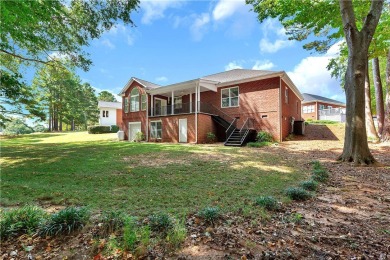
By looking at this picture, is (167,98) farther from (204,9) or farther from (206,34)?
(204,9)

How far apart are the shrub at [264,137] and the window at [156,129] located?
867 cm

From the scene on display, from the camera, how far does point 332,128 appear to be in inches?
742

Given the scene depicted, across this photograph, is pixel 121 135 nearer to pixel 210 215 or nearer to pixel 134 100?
pixel 134 100

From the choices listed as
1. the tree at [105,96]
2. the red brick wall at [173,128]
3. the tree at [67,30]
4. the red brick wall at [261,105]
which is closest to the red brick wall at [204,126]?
the red brick wall at [173,128]

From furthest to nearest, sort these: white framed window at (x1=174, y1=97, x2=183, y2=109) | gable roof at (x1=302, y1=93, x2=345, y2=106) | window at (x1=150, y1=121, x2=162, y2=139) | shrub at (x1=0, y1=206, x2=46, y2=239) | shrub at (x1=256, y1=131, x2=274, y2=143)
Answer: gable roof at (x1=302, y1=93, x2=345, y2=106) < white framed window at (x1=174, y1=97, x2=183, y2=109) < window at (x1=150, y1=121, x2=162, y2=139) < shrub at (x1=256, y1=131, x2=274, y2=143) < shrub at (x1=0, y1=206, x2=46, y2=239)

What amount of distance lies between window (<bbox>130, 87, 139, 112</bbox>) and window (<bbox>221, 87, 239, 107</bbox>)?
8.76 metres

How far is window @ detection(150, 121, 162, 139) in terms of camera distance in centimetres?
1906

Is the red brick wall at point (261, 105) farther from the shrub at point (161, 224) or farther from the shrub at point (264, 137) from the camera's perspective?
the shrub at point (161, 224)

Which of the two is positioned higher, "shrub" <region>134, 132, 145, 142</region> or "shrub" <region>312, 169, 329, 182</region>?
"shrub" <region>134, 132, 145, 142</region>

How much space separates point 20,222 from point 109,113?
35519 millimetres

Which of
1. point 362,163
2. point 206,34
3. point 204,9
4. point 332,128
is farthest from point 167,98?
point 362,163

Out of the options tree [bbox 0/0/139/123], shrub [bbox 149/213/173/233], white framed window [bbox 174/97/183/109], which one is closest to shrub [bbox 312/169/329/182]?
shrub [bbox 149/213/173/233]

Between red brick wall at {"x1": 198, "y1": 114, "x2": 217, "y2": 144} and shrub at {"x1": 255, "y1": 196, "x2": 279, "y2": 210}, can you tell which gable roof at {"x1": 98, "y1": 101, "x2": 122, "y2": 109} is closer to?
red brick wall at {"x1": 198, "y1": 114, "x2": 217, "y2": 144}

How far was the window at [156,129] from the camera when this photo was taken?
19.1 m
